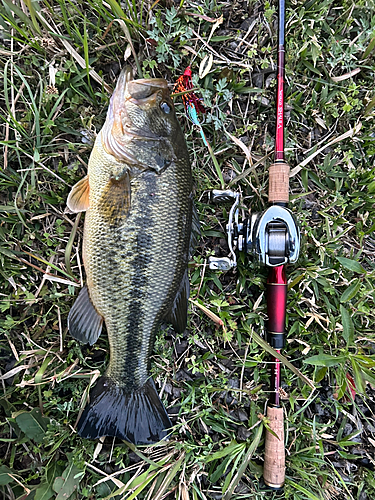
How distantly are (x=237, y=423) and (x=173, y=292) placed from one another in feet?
3.70

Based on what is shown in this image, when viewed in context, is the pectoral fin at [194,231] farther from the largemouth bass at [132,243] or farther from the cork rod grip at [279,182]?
the cork rod grip at [279,182]

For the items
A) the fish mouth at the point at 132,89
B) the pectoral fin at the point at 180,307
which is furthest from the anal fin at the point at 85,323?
the fish mouth at the point at 132,89

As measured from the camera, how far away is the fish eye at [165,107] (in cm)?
199

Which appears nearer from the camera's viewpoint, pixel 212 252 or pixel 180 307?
pixel 180 307

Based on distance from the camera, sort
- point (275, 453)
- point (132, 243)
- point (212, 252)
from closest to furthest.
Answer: point (132, 243)
point (275, 453)
point (212, 252)

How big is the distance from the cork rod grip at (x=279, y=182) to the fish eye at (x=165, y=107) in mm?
787

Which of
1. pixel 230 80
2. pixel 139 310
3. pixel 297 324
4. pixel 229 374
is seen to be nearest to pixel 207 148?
pixel 230 80

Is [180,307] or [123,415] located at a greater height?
[180,307]

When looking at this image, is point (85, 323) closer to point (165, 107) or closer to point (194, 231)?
point (194, 231)

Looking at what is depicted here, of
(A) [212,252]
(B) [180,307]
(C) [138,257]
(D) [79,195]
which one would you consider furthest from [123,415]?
(D) [79,195]

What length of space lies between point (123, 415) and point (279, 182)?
6.10ft

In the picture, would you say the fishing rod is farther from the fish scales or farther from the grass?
the fish scales

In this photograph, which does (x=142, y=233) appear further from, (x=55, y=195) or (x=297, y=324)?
(x=297, y=324)

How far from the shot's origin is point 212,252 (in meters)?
2.39
